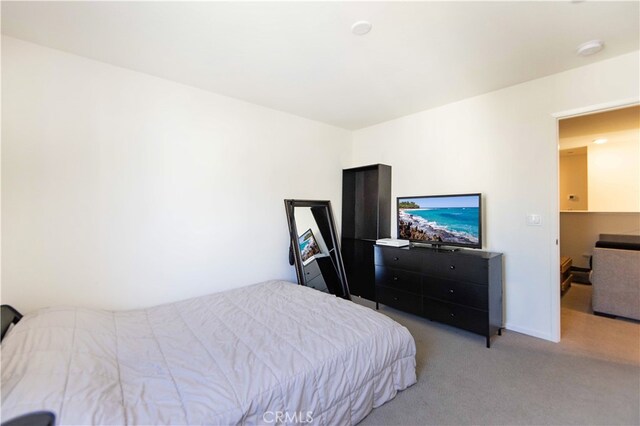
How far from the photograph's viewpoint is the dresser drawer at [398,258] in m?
3.00

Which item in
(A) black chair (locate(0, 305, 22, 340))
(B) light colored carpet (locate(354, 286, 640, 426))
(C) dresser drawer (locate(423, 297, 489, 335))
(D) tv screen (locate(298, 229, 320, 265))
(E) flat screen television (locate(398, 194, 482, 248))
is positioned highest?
(E) flat screen television (locate(398, 194, 482, 248))

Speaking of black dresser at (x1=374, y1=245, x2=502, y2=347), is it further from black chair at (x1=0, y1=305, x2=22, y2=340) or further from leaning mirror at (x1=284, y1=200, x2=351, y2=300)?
black chair at (x1=0, y1=305, x2=22, y2=340)

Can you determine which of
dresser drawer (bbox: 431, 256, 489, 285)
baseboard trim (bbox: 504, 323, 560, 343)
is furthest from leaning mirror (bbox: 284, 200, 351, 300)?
baseboard trim (bbox: 504, 323, 560, 343)

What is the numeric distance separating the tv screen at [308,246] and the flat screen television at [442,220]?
3.55 ft

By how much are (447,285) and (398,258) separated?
0.58 meters

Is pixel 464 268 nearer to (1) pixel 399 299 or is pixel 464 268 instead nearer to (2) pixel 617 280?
(1) pixel 399 299

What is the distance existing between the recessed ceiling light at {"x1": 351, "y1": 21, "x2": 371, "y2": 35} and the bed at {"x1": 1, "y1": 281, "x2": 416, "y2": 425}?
1.97m

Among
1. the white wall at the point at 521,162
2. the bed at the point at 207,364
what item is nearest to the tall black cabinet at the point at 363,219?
the white wall at the point at 521,162

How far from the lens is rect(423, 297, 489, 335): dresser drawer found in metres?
2.53

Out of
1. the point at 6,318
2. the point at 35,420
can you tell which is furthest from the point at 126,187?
the point at 35,420

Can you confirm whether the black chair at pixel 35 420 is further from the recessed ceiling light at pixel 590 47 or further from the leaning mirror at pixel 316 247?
the recessed ceiling light at pixel 590 47

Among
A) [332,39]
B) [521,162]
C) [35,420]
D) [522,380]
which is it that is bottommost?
[522,380]

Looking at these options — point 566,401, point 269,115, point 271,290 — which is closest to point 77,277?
point 271,290

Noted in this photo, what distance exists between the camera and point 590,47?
2.07m
